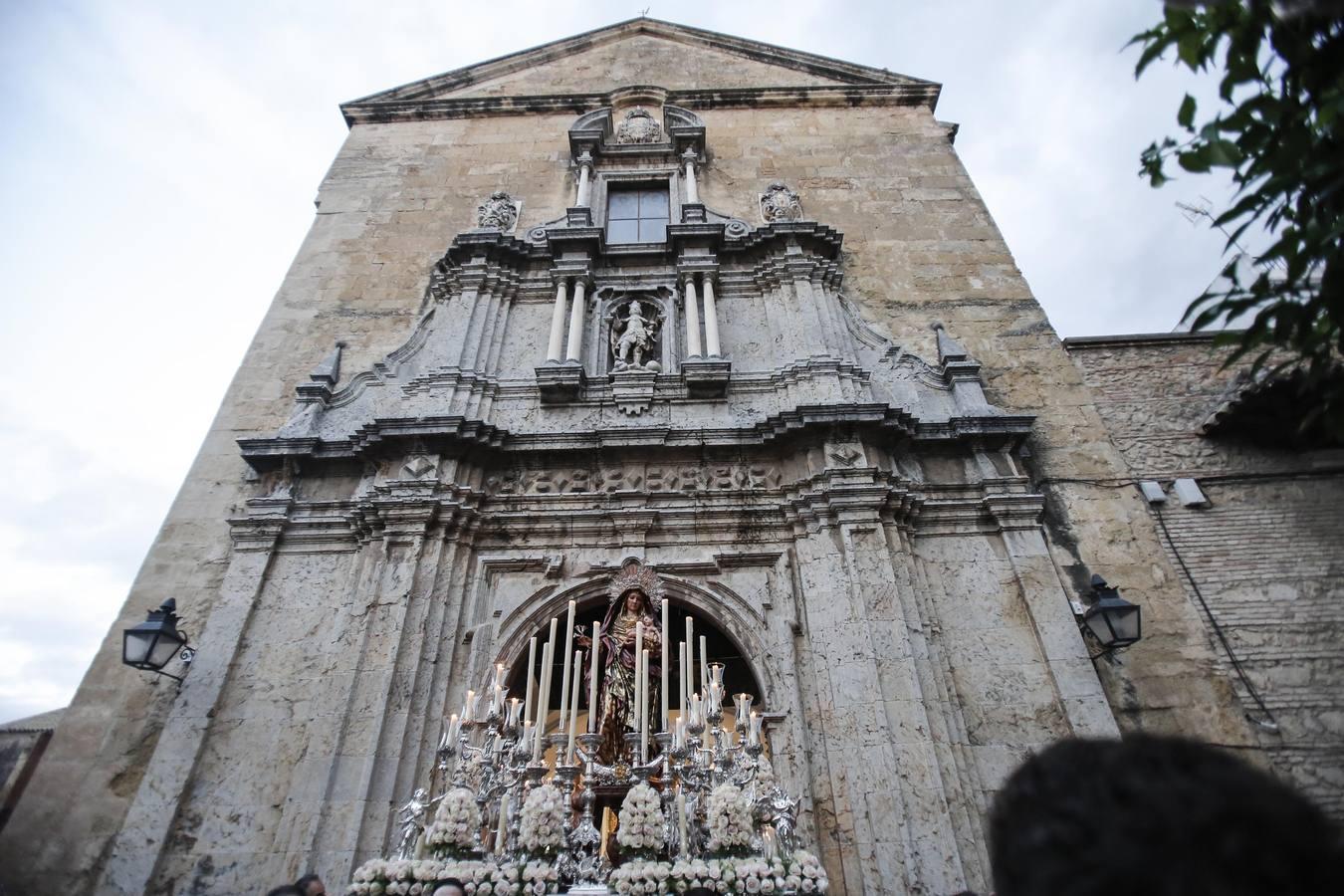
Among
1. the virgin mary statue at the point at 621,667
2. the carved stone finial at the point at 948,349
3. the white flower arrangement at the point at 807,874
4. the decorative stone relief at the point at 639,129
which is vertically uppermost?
the decorative stone relief at the point at 639,129

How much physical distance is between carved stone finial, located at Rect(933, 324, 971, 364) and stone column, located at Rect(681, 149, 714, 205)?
12.8 ft

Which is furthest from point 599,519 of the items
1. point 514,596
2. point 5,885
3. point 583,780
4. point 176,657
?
point 5,885

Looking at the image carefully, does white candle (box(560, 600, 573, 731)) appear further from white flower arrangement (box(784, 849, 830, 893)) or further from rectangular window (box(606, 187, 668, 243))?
rectangular window (box(606, 187, 668, 243))

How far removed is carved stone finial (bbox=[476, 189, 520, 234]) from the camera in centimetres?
1007

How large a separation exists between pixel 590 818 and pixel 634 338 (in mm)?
5426

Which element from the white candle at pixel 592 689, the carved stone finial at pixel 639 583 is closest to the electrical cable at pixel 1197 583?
the carved stone finial at pixel 639 583

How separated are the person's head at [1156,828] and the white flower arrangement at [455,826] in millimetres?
4446

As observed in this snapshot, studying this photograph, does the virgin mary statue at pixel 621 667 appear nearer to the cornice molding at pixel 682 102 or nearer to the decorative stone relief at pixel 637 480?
the decorative stone relief at pixel 637 480

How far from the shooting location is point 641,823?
454 centimetres

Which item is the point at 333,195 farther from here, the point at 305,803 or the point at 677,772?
the point at 677,772

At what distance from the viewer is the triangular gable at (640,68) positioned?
41.7 feet

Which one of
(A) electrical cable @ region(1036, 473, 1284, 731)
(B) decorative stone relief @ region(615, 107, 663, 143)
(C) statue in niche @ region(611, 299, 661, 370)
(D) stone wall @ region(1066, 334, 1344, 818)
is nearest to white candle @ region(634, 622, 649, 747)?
(C) statue in niche @ region(611, 299, 661, 370)

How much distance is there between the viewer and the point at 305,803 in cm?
556

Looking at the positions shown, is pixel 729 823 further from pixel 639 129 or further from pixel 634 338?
pixel 639 129
